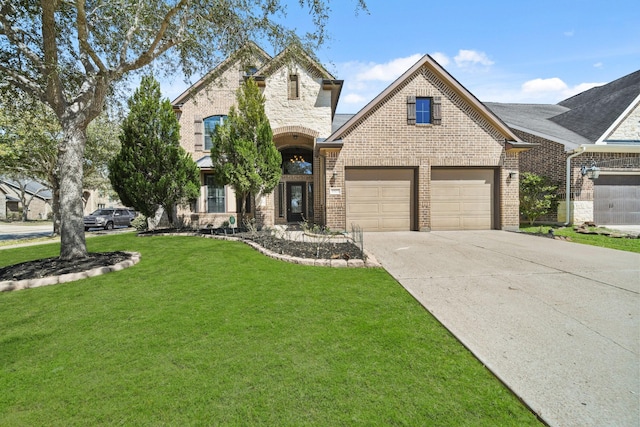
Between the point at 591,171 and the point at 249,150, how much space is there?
15.1 meters

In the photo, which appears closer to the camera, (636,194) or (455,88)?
(455,88)

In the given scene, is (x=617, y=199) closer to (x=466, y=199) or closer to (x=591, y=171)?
(x=591, y=171)

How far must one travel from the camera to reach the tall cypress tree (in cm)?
1120

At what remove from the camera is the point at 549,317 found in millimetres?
3682

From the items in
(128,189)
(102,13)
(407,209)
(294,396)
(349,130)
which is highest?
(102,13)

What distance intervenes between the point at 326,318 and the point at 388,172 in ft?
31.1

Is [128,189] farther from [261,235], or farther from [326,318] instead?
[326,318]

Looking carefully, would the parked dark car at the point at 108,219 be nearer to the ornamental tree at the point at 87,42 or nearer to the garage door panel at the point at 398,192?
the ornamental tree at the point at 87,42

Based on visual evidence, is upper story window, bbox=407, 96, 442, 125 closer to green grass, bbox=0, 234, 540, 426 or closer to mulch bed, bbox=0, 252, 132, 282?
green grass, bbox=0, 234, 540, 426

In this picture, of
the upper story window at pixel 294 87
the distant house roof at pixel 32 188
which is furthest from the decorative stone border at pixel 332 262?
the distant house roof at pixel 32 188

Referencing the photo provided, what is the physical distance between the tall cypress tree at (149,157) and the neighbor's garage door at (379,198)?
275 inches

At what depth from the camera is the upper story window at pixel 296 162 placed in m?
15.7

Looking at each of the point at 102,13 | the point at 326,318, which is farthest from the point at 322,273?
the point at 102,13

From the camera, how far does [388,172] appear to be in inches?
479
